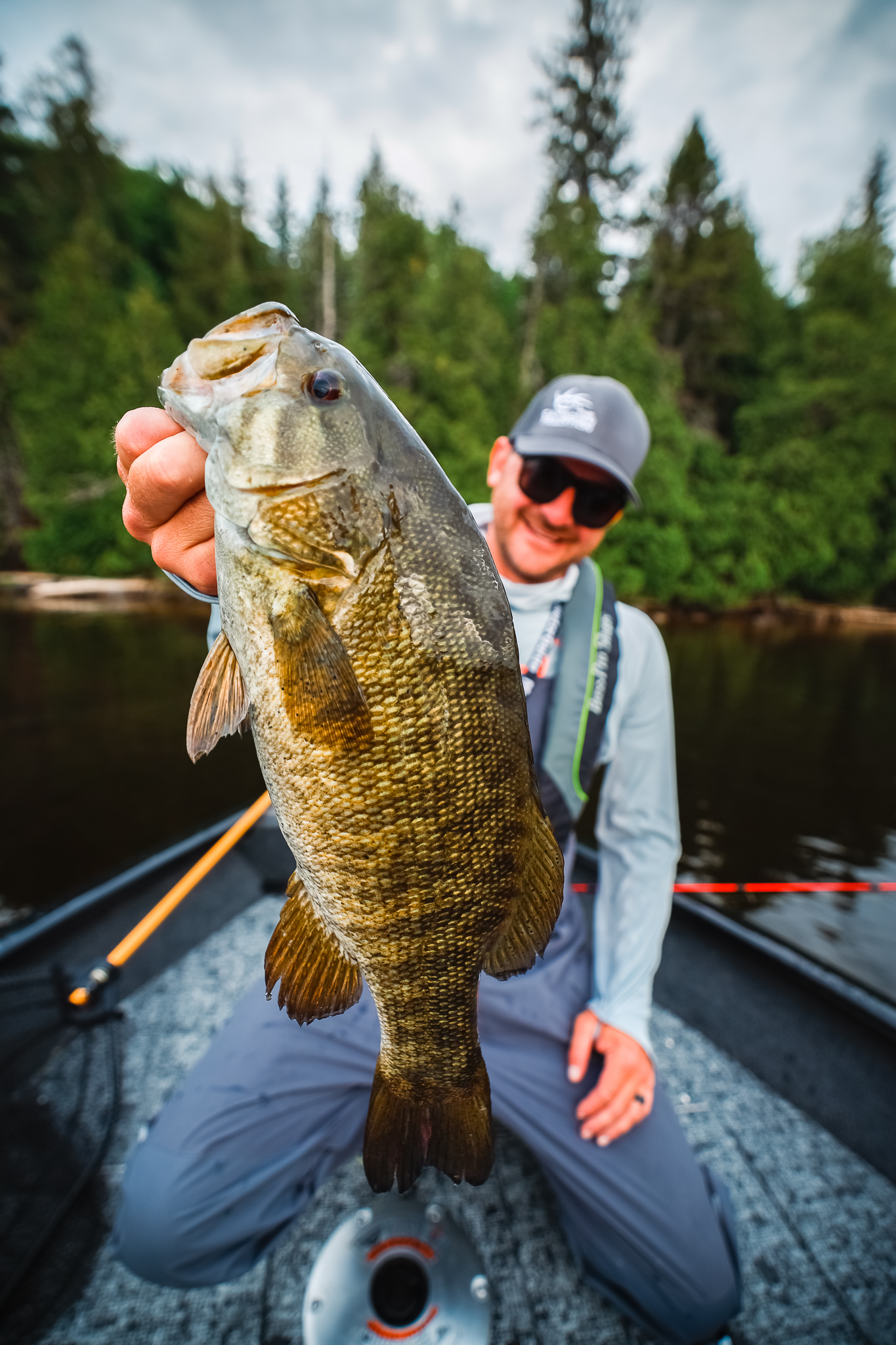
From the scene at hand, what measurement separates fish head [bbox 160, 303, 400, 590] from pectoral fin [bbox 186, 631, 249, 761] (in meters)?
0.22

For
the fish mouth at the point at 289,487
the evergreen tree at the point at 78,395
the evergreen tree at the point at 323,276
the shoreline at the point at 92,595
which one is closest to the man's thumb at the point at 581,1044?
the fish mouth at the point at 289,487

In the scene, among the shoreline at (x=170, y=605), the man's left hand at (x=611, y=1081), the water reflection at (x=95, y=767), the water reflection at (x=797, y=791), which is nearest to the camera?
the man's left hand at (x=611, y=1081)

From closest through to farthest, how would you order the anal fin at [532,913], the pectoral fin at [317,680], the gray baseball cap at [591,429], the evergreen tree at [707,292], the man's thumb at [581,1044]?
the pectoral fin at [317,680], the anal fin at [532,913], the man's thumb at [581,1044], the gray baseball cap at [591,429], the evergreen tree at [707,292]

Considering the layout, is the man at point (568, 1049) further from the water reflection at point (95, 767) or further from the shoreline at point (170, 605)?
the shoreline at point (170, 605)

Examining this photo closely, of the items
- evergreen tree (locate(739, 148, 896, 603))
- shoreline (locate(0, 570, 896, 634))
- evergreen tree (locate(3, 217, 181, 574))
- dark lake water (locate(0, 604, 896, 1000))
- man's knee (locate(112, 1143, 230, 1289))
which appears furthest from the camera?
evergreen tree (locate(739, 148, 896, 603))

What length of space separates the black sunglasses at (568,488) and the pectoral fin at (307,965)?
1635mm

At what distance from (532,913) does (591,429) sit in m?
1.76

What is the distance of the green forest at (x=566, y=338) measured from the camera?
22.2 metres

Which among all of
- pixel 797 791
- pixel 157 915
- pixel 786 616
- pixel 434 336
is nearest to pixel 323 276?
pixel 434 336

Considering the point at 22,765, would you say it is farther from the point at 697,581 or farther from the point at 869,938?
the point at 697,581

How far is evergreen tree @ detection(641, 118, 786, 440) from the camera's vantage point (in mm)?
26312

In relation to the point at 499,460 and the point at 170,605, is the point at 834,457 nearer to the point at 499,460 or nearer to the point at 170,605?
the point at 170,605

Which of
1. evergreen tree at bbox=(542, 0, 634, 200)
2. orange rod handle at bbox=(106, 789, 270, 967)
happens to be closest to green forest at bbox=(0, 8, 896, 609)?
evergreen tree at bbox=(542, 0, 634, 200)

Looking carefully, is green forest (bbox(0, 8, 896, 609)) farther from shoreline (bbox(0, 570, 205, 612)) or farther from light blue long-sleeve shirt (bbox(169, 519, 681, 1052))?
light blue long-sleeve shirt (bbox(169, 519, 681, 1052))
